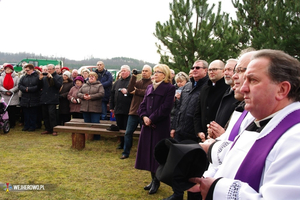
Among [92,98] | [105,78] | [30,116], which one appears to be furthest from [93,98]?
[30,116]

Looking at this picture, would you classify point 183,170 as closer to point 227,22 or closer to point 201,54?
point 201,54

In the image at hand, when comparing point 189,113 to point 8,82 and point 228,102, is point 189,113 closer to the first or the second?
point 228,102

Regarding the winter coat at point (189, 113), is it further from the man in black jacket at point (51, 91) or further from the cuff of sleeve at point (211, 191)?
the man in black jacket at point (51, 91)

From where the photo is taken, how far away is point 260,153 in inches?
50.2

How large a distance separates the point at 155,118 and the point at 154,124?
126 mm

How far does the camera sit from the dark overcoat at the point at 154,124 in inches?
171

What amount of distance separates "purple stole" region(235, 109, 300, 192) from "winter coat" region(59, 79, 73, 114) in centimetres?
753

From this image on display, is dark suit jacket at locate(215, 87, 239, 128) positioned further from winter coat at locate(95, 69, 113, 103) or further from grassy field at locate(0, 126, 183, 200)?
winter coat at locate(95, 69, 113, 103)

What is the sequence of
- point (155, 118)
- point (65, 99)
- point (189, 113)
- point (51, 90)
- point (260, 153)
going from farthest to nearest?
1. point (65, 99)
2. point (51, 90)
3. point (155, 118)
4. point (189, 113)
5. point (260, 153)

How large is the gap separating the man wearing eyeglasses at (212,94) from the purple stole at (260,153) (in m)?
2.18

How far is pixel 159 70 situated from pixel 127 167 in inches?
83.7

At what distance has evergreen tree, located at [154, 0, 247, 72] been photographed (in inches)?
404

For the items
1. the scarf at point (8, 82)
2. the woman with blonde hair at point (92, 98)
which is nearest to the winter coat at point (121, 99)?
the woman with blonde hair at point (92, 98)

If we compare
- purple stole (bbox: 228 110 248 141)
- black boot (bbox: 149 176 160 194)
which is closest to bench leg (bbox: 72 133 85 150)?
black boot (bbox: 149 176 160 194)
